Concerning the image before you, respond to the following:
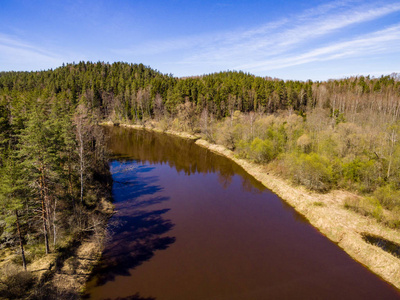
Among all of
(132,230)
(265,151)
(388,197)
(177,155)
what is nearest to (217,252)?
(132,230)

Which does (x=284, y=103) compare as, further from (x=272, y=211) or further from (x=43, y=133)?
(x=43, y=133)

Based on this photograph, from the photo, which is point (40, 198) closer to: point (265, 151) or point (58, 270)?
point (58, 270)

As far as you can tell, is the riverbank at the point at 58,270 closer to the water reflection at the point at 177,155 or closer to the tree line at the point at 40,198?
the tree line at the point at 40,198

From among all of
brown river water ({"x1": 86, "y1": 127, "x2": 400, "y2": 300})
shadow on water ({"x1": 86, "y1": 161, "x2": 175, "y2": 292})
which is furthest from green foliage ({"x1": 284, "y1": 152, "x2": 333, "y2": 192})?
shadow on water ({"x1": 86, "y1": 161, "x2": 175, "y2": 292})

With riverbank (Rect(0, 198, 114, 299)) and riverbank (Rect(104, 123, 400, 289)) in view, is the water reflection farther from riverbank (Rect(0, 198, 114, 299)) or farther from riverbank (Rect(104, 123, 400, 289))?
riverbank (Rect(0, 198, 114, 299))

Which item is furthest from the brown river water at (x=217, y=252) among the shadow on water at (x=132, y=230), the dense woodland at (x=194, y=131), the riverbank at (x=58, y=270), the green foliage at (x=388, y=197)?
the green foliage at (x=388, y=197)
